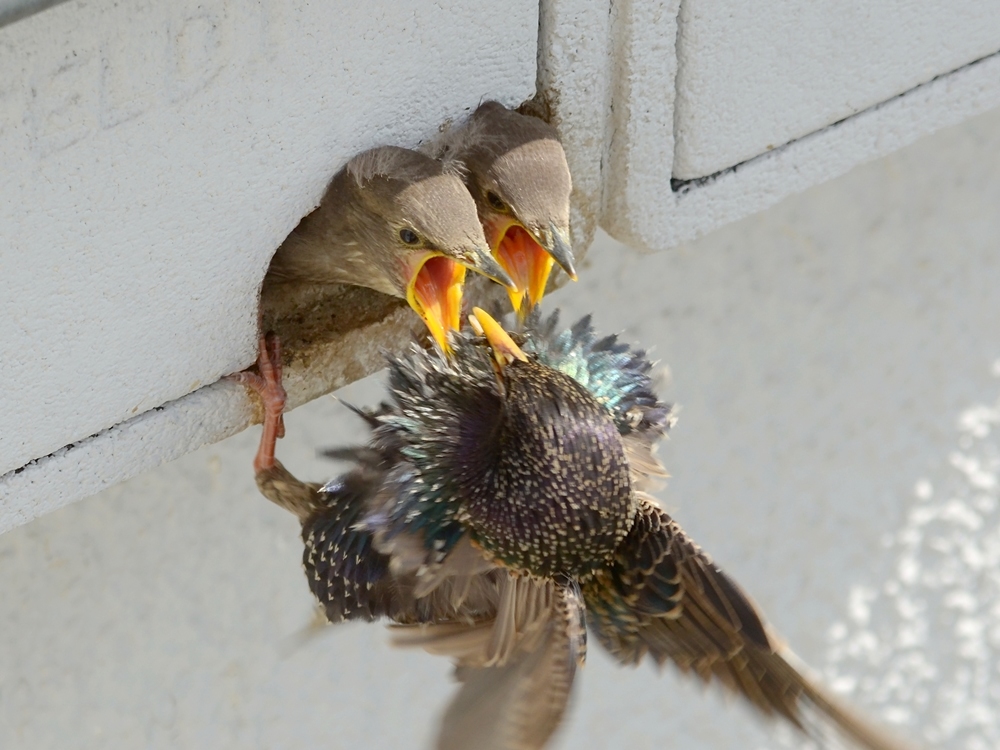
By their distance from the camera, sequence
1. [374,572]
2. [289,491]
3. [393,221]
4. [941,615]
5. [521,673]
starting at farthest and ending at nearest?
1. [941,615]
2. [289,491]
3. [374,572]
4. [393,221]
5. [521,673]

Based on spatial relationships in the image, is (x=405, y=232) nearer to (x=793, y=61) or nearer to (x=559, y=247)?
(x=559, y=247)

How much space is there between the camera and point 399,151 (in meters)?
1.31

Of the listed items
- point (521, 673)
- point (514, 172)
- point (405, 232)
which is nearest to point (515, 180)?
Result: point (514, 172)

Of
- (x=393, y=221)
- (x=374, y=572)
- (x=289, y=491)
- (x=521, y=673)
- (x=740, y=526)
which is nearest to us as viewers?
(x=521, y=673)

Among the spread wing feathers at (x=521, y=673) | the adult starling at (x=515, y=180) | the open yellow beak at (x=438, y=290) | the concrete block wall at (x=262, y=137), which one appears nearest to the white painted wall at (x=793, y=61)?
the concrete block wall at (x=262, y=137)

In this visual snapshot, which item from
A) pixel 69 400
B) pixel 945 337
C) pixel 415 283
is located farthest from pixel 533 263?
pixel 945 337

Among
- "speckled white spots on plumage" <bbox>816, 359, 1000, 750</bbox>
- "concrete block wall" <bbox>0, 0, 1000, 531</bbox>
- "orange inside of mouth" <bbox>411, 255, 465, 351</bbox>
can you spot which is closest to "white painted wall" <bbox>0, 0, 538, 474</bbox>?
"concrete block wall" <bbox>0, 0, 1000, 531</bbox>

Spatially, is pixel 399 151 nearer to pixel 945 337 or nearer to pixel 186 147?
pixel 186 147

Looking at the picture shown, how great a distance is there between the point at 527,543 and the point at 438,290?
272 millimetres

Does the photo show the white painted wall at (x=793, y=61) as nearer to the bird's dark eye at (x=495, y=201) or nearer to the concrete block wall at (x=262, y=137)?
the concrete block wall at (x=262, y=137)

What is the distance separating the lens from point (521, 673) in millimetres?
1195

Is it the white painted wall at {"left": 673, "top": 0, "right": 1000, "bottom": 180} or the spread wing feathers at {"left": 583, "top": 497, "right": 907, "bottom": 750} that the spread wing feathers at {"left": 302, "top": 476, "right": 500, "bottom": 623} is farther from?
the white painted wall at {"left": 673, "top": 0, "right": 1000, "bottom": 180}

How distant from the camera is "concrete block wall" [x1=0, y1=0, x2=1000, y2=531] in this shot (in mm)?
1162

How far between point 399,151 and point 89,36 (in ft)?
1.01
